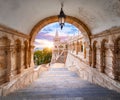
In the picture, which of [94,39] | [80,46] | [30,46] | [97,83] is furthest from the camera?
[80,46]

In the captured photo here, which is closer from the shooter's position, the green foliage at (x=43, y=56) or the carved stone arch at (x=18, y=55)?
the carved stone arch at (x=18, y=55)

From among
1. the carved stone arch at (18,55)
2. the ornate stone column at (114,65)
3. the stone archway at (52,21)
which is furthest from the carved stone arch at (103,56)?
the carved stone arch at (18,55)

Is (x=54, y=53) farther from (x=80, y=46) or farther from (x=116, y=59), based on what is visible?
(x=116, y=59)

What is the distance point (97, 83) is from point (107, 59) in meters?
1.77

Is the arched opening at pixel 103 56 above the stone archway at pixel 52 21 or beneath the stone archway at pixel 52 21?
beneath

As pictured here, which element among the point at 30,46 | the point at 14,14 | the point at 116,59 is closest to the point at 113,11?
the point at 116,59

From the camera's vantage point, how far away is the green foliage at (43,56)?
45.6 meters

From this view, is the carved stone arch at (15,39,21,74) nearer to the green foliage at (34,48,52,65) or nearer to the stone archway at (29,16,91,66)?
the stone archway at (29,16,91,66)

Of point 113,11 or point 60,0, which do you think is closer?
point 113,11

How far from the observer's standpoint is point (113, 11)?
19.2ft

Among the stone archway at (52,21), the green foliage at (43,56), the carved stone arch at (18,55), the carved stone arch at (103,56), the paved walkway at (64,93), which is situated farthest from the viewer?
the green foliage at (43,56)

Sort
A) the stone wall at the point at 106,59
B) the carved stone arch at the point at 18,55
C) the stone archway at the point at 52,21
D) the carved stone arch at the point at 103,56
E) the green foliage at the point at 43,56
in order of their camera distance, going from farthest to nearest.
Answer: the green foliage at the point at 43,56 < the stone archway at the point at 52,21 < the carved stone arch at the point at 103,56 < the carved stone arch at the point at 18,55 < the stone wall at the point at 106,59

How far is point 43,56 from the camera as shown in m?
46.6

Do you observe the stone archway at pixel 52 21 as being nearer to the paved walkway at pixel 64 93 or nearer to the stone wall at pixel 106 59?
the stone wall at pixel 106 59
